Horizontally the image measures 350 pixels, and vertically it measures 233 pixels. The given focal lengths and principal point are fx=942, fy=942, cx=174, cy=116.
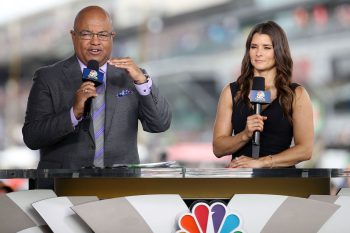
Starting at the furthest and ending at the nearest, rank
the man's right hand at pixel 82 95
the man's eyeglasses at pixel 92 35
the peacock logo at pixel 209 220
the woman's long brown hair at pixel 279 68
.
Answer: the man's eyeglasses at pixel 92 35 → the woman's long brown hair at pixel 279 68 → the man's right hand at pixel 82 95 → the peacock logo at pixel 209 220

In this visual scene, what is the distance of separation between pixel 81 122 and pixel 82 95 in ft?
0.52

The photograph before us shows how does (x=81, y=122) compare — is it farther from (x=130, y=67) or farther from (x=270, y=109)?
(x=270, y=109)

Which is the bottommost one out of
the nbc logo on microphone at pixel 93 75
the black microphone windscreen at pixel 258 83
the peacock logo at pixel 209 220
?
the peacock logo at pixel 209 220

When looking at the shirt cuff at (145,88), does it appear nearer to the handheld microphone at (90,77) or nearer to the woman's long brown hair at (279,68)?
the handheld microphone at (90,77)

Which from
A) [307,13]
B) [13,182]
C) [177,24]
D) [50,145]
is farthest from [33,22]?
[50,145]

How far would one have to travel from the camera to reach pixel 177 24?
11.1 meters

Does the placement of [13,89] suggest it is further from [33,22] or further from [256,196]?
[256,196]

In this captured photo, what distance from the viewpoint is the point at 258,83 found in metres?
2.63

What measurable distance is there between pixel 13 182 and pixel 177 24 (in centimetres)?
586

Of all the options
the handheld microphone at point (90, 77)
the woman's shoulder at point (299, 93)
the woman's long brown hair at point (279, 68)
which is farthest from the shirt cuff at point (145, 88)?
the woman's shoulder at point (299, 93)

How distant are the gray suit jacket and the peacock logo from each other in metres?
0.61

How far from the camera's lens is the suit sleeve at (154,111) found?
9.12ft

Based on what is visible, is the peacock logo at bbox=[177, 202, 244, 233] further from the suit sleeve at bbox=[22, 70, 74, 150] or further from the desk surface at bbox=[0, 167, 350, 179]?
the suit sleeve at bbox=[22, 70, 74, 150]

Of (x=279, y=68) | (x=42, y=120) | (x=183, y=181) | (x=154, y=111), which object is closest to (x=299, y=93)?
(x=279, y=68)
